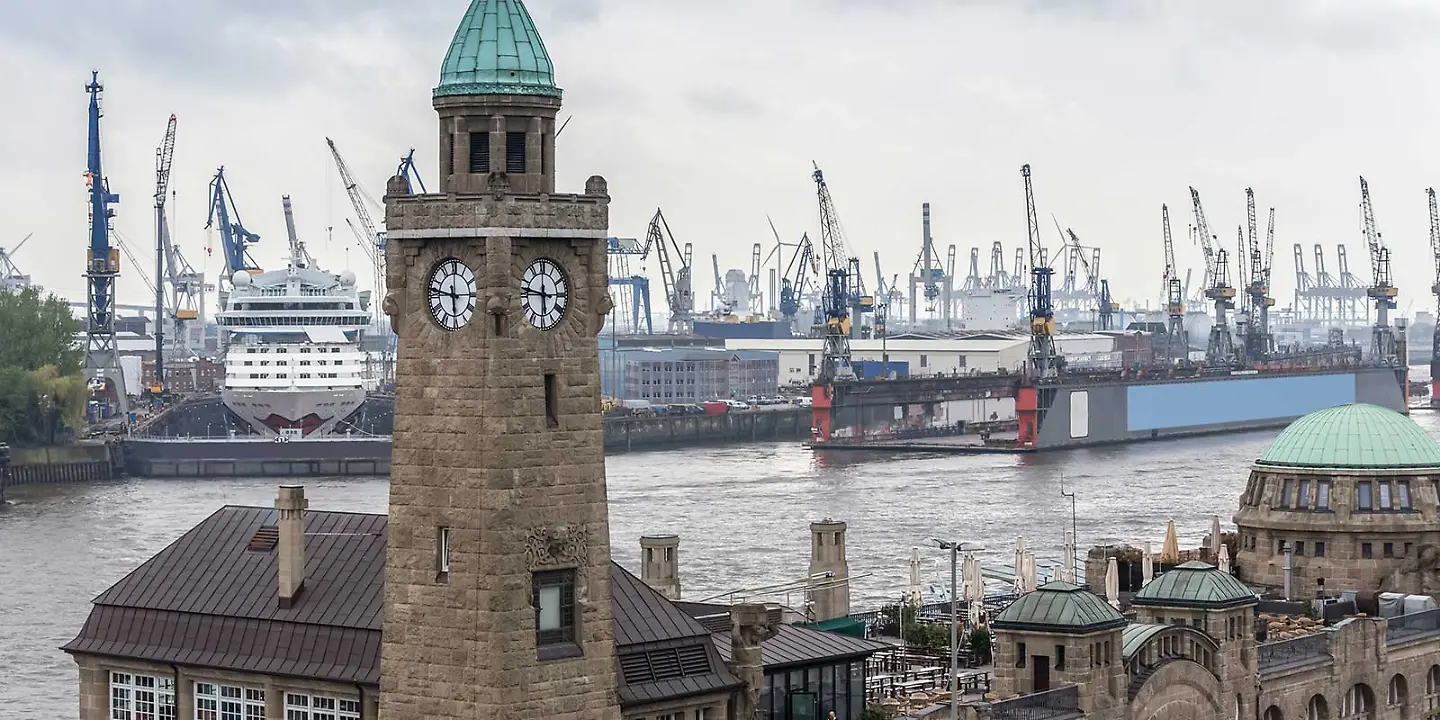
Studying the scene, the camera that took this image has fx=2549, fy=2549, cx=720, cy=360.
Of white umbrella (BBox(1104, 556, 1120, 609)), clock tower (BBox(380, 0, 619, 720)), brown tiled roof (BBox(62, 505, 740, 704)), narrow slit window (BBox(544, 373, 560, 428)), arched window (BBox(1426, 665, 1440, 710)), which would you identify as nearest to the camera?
clock tower (BBox(380, 0, 619, 720))

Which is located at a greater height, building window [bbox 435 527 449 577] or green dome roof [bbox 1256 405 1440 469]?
green dome roof [bbox 1256 405 1440 469]

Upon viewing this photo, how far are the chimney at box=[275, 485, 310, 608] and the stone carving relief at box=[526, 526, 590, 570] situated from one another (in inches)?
327

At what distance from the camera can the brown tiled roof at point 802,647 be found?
140 feet

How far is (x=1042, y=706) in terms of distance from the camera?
44.5 m

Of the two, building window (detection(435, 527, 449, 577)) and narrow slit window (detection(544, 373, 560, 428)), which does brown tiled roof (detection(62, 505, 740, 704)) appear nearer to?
building window (detection(435, 527, 449, 577))

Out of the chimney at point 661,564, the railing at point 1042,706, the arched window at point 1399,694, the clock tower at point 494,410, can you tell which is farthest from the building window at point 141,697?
the arched window at point 1399,694

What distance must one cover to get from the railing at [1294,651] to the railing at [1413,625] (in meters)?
3.21

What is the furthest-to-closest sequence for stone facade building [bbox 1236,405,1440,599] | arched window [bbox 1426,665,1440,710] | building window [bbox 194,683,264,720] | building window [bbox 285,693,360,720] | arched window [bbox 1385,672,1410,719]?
stone facade building [bbox 1236,405,1440,599] → arched window [bbox 1426,665,1440,710] → arched window [bbox 1385,672,1410,719] → building window [bbox 194,683,264,720] → building window [bbox 285,693,360,720]

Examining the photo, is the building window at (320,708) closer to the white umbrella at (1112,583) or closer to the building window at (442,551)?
the building window at (442,551)

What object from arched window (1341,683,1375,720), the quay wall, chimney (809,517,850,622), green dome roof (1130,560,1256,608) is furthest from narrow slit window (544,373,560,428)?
the quay wall

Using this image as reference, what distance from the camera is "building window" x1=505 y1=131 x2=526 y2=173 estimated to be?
33.0 meters

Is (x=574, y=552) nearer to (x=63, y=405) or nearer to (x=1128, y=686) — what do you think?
(x=1128, y=686)

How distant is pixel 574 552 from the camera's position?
3328 centimetres

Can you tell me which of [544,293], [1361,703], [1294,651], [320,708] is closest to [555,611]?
[544,293]
